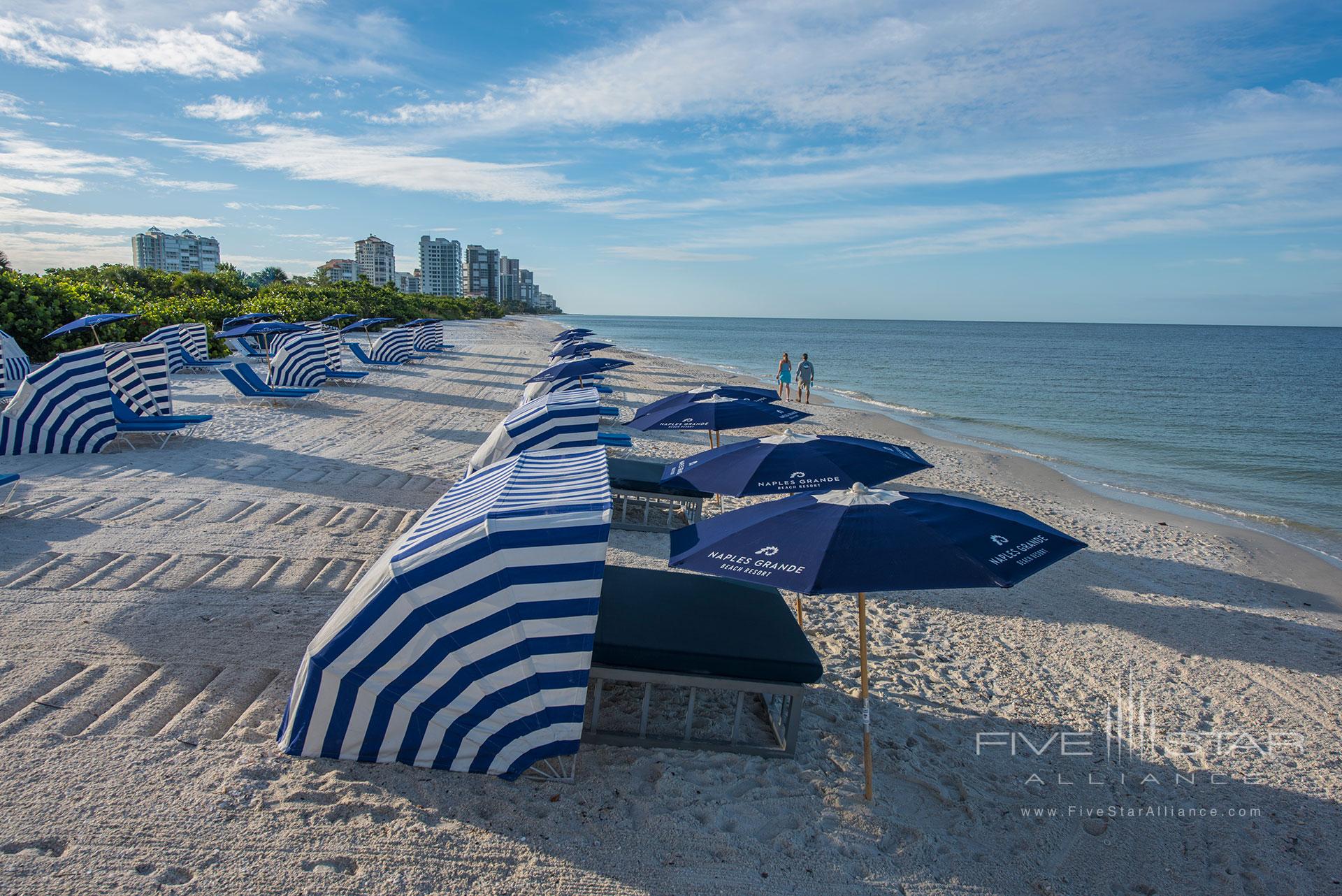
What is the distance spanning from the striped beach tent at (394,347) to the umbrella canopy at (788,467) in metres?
20.4

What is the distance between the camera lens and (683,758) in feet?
12.7

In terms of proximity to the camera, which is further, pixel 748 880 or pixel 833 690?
pixel 833 690

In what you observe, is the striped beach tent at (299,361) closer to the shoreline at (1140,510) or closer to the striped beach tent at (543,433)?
the shoreline at (1140,510)

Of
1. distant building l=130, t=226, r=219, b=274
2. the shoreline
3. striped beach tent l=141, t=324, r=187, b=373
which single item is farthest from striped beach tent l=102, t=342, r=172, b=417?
distant building l=130, t=226, r=219, b=274

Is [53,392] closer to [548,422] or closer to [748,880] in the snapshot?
[548,422]

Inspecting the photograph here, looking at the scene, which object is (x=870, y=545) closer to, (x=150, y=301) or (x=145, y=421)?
(x=145, y=421)

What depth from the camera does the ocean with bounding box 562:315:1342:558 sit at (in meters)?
12.9

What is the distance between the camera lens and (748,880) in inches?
121

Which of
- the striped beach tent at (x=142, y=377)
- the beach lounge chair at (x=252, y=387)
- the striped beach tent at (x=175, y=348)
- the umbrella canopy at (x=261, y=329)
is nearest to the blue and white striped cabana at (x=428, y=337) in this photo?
the umbrella canopy at (x=261, y=329)

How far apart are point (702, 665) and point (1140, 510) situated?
955 cm

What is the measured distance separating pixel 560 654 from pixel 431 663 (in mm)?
581

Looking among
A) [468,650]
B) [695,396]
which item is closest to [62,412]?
[695,396]

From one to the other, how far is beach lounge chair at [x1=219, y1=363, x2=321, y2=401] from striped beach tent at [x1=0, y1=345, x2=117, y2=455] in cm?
387

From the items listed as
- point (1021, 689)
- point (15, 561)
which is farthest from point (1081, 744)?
point (15, 561)
